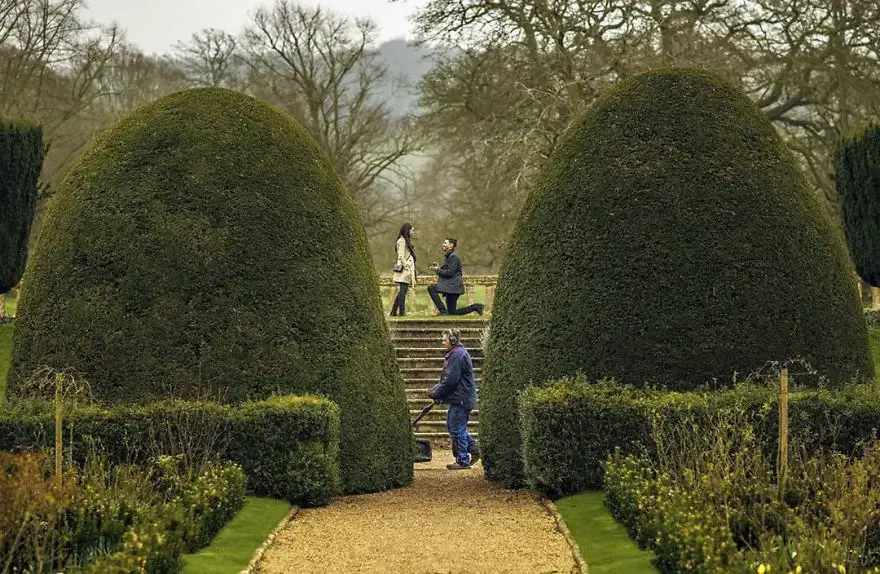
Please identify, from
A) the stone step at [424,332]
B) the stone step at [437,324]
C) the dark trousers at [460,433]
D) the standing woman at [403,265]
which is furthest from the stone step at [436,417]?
the dark trousers at [460,433]

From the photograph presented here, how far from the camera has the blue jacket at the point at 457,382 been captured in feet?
50.6

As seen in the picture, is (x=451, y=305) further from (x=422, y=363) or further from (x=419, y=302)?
(x=419, y=302)

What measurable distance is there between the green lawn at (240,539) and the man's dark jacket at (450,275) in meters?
13.6

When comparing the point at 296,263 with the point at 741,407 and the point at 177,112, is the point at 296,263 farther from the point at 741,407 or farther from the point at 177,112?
the point at 741,407

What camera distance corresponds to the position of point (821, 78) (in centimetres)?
3078

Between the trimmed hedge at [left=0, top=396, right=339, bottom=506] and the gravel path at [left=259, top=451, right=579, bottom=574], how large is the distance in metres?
0.47

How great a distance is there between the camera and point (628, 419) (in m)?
11.1

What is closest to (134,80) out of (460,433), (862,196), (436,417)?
(436,417)

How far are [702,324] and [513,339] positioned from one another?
2.05m

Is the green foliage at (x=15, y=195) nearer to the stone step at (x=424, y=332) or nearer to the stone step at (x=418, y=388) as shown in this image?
the stone step at (x=424, y=332)

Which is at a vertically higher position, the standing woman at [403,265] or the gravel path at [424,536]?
the standing woman at [403,265]

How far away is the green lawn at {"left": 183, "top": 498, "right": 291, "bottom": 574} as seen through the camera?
858cm

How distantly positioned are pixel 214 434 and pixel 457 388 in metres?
5.02

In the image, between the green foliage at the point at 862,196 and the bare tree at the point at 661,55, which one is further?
the bare tree at the point at 661,55
